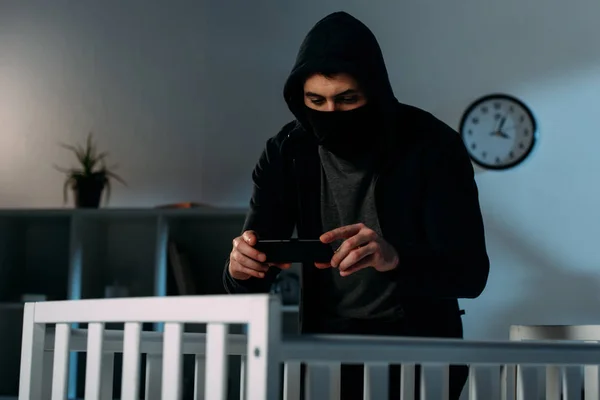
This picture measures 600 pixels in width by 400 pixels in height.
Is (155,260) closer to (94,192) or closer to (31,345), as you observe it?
(94,192)

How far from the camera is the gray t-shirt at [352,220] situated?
1.87m

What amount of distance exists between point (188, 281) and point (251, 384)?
281cm

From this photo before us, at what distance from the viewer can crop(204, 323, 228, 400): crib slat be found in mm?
1131

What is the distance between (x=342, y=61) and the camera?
74.9 inches

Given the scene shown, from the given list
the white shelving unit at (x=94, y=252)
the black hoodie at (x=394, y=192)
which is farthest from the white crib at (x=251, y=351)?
the white shelving unit at (x=94, y=252)

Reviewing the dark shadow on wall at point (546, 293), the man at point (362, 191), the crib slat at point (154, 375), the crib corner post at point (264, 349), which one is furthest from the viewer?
the dark shadow on wall at point (546, 293)

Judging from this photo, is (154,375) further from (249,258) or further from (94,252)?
(94,252)

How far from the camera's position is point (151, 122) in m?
4.21

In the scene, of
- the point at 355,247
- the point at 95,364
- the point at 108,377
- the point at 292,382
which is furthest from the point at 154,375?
the point at 355,247

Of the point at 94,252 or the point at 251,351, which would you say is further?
the point at 94,252

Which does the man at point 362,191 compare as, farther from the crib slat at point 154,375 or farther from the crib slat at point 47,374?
the crib slat at point 47,374

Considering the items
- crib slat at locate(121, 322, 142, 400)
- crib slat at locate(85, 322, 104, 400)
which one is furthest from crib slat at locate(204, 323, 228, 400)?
crib slat at locate(85, 322, 104, 400)

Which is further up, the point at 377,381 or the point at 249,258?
the point at 249,258

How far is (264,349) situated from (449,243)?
793 millimetres
